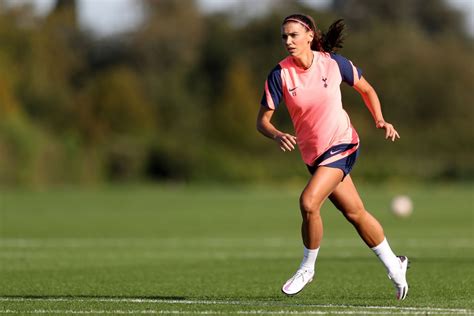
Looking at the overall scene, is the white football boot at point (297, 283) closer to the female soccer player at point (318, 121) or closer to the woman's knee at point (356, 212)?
the female soccer player at point (318, 121)

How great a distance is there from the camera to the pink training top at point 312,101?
9.36m

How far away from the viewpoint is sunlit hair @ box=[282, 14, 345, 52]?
9477 millimetres

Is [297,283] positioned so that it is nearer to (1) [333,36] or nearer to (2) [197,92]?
(1) [333,36]

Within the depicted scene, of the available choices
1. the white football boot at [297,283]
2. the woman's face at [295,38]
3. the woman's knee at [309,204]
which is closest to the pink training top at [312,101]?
the woman's face at [295,38]

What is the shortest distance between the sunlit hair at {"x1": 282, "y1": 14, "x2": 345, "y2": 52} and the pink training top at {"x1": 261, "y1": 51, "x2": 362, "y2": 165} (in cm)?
21

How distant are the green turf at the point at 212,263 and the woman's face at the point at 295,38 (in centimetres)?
202

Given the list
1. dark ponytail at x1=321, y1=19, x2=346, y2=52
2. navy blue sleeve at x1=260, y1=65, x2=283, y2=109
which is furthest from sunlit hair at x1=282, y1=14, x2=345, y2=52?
navy blue sleeve at x1=260, y1=65, x2=283, y2=109

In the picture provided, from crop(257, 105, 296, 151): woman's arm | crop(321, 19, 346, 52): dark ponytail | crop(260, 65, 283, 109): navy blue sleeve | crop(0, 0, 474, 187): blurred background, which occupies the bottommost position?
crop(0, 0, 474, 187): blurred background

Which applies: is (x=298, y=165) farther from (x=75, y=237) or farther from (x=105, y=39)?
(x=75, y=237)

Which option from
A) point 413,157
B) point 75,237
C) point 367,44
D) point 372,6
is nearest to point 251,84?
point 367,44

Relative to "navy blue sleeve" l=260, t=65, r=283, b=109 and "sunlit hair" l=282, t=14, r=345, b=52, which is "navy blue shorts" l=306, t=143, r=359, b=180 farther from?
"sunlit hair" l=282, t=14, r=345, b=52

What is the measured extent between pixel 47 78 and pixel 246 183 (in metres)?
17.9

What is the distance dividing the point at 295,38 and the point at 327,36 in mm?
422

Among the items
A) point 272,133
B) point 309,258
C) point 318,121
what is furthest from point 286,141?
point 309,258
